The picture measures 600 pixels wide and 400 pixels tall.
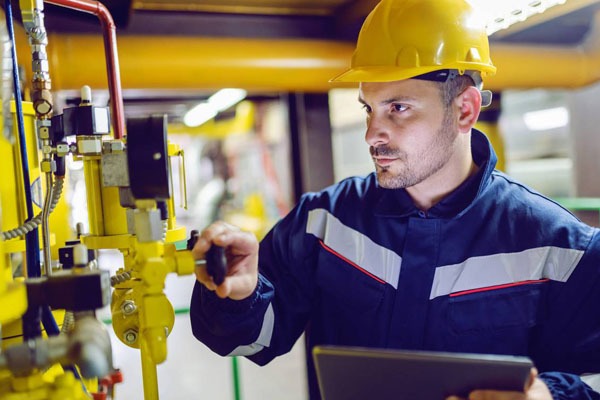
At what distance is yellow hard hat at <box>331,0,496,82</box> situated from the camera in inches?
51.9

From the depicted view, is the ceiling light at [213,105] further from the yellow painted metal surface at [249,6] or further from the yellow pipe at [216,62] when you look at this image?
the yellow pipe at [216,62]

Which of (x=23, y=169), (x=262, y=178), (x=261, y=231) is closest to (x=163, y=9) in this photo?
(x=23, y=169)

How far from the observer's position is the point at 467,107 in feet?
4.67

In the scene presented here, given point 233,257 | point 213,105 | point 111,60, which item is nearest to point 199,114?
point 213,105

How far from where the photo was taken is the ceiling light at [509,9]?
167 cm

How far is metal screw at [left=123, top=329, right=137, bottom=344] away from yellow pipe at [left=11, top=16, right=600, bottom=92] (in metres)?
1.25

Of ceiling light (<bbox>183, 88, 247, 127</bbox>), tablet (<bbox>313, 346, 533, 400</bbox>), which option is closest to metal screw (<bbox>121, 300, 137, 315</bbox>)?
tablet (<bbox>313, 346, 533, 400</bbox>)

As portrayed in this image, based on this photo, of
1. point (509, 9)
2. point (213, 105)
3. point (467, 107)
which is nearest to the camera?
point (467, 107)

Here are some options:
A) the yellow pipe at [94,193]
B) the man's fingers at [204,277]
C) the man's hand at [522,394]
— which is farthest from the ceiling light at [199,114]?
the man's hand at [522,394]

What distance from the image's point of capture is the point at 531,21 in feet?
8.48

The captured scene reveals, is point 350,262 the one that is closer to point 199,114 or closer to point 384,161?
point 384,161

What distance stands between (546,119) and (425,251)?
5.09m

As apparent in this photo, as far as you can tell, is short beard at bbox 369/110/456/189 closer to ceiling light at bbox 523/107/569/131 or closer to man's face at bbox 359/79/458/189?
man's face at bbox 359/79/458/189

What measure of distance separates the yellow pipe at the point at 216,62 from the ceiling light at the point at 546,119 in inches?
121
